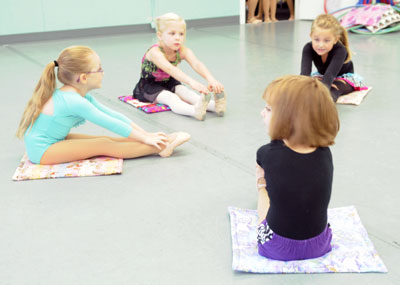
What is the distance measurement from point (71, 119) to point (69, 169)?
24 cm

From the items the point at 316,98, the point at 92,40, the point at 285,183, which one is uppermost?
the point at 316,98

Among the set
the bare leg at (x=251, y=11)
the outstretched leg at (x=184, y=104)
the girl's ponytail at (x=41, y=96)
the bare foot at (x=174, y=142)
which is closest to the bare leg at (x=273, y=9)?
the bare leg at (x=251, y=11)

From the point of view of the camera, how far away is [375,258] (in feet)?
5.14

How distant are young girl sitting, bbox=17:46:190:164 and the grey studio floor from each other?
12 centimetres

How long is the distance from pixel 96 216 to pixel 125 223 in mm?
131

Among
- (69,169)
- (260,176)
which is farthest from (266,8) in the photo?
(260,176)

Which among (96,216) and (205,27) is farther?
(205,27)

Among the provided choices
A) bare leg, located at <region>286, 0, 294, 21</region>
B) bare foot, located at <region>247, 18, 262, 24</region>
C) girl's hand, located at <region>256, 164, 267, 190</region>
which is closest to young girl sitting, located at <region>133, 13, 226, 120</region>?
girl's hand, located at <region>256, 164, 267, 190</region>

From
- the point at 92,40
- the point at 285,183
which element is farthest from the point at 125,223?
the point at 92,40

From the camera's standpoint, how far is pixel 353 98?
3.27m

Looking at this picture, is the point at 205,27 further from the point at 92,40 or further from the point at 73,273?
the point at 73,273

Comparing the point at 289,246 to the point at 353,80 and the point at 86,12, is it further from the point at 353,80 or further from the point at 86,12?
the point at 86,12

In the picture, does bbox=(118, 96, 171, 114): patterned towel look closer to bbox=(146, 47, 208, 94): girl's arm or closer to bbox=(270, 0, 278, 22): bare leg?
bbox=(146, 47, 208, 94): girl's arm

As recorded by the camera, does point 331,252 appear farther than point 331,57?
No
